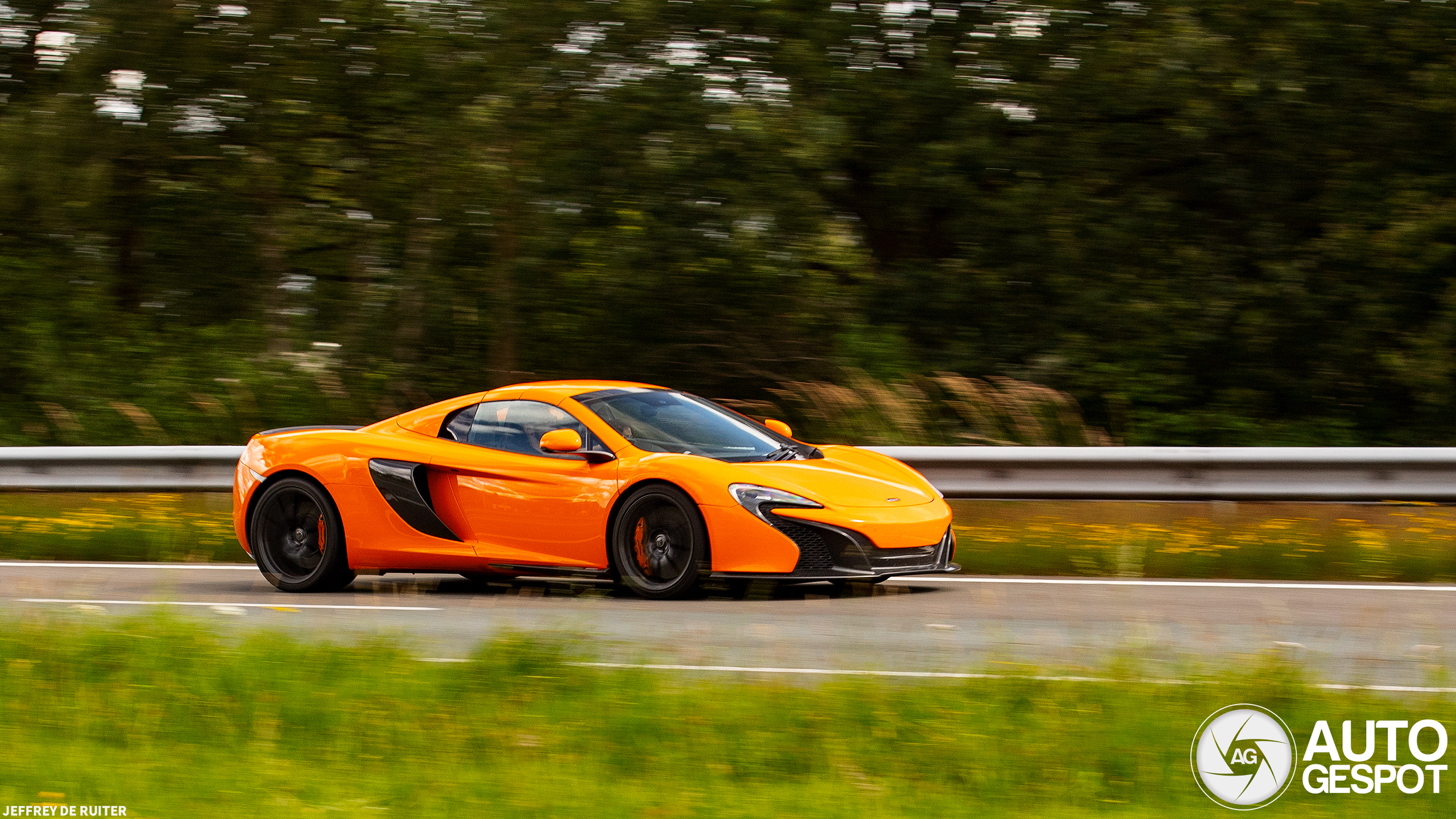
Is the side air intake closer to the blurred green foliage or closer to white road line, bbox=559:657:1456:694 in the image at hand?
white road line, bbox=559:657:1456:694

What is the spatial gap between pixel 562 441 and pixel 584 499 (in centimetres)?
39

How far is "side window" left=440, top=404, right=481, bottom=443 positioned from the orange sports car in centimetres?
1

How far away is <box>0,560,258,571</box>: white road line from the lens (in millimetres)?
10469

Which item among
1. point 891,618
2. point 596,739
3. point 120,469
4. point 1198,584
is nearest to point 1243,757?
point 596,739

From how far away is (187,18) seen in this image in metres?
15.7

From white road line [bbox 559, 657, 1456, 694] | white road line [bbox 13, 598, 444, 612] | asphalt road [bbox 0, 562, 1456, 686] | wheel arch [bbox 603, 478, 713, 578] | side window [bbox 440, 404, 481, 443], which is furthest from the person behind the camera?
side window [bbox 440, 404, 481, 443]

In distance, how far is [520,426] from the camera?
8.72 meters

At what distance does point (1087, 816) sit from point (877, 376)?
1061 centimetres

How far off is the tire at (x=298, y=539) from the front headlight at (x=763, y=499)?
2533 millimetres

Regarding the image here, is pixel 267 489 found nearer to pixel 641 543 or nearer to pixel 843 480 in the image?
pixel 641 543

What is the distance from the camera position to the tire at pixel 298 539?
8.99 metres

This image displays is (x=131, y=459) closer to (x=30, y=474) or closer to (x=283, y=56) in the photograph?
(x=30, y=474)

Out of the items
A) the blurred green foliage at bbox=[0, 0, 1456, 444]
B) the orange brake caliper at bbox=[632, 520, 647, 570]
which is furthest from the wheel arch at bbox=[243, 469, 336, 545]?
the blurred green foliage at bbox=[0, 0, 1456, 444]

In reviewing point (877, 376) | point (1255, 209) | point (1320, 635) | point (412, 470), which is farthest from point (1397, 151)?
point (412, 470)
